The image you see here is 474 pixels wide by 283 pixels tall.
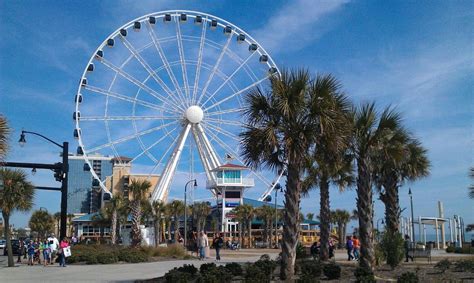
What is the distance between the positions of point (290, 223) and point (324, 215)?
34.2 feet

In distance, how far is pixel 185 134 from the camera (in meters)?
51.6

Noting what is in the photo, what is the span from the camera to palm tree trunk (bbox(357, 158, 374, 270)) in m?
17.5

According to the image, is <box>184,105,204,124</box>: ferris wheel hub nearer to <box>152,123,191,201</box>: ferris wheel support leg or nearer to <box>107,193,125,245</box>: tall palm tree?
<box>152,123,191,201</box>: ferris wheel support leg

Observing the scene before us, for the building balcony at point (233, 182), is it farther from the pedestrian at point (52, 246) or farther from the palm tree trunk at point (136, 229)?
the pedestrian at point (52, 246)

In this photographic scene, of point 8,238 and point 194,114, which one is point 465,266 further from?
point 194,114

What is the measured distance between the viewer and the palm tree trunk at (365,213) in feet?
57.3

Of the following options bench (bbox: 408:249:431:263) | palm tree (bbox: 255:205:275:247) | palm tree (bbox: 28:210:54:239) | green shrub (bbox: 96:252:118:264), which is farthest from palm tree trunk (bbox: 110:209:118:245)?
bench (bbox: 408:249:431:263)

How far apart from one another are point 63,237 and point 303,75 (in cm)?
1602

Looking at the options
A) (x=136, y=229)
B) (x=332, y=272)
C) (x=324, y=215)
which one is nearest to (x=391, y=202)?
(x=324, y=215)

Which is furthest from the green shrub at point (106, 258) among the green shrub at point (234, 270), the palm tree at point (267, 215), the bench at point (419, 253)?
the palm tree at point (267, 215)

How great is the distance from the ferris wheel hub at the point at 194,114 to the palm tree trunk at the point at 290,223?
115 ft

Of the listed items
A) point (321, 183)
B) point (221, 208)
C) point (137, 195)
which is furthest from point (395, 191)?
point (221, 208)

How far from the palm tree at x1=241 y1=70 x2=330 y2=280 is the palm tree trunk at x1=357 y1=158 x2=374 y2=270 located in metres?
3.18

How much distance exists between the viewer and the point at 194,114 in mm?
50594
